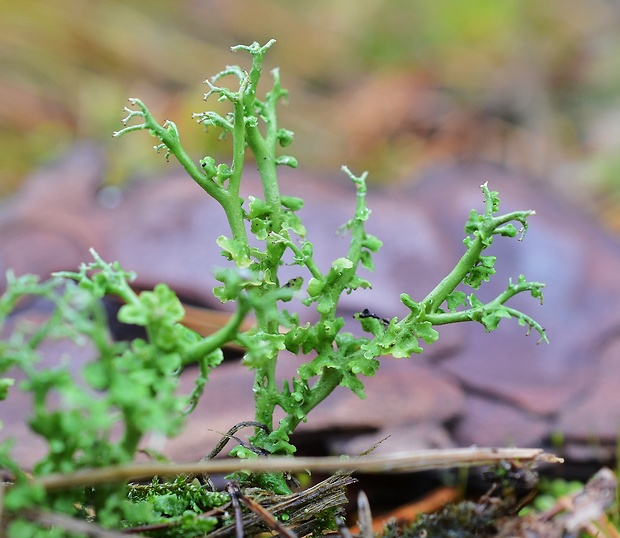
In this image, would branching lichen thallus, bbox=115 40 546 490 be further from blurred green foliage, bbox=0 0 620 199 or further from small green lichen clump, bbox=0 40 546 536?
blurred green foliage, bbox=0 0 620 199

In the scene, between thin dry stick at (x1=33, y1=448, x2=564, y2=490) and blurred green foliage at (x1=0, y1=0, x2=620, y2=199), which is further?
blurred green foliage at (x1=0, y1=0, x2=620, y2=199)

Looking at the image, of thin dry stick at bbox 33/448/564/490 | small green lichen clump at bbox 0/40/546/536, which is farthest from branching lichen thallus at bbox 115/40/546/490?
thin dry stick at bbox 33/448/564/490

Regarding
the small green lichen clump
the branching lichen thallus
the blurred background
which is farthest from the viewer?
the blurred background

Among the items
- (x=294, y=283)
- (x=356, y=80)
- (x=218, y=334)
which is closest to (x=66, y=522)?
(x=218, y=334)

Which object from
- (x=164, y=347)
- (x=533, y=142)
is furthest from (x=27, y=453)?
(x=533, y=142)

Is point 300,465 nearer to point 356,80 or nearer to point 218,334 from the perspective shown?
point 218,334

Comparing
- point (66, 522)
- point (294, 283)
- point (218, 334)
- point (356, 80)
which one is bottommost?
point (66, 522)

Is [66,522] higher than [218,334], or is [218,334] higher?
[218,334]
